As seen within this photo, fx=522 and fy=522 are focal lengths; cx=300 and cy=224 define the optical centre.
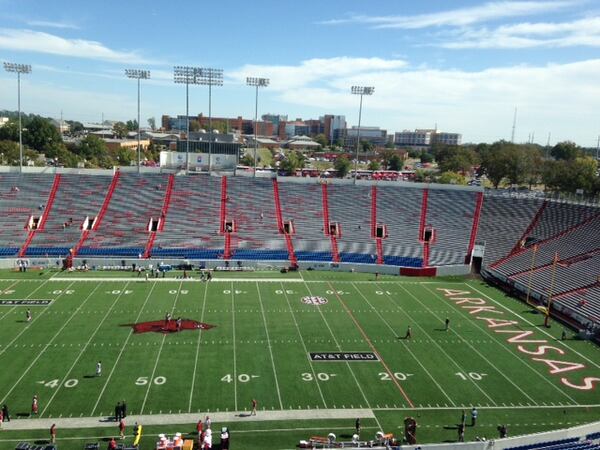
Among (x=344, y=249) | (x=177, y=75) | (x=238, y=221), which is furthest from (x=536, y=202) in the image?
(x=177, y=75)

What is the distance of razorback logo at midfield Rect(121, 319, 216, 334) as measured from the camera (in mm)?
28125

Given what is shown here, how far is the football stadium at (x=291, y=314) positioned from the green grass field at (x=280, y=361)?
12 centimetres

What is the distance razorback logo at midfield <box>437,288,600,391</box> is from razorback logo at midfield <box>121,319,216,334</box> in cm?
1675

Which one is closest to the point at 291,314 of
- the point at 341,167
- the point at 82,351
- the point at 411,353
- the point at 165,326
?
the point at 165,326

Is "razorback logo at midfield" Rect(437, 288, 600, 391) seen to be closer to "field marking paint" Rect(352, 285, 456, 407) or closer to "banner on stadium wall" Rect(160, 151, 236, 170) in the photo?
"field marking paint" Rect(352, 285, 456, 407)

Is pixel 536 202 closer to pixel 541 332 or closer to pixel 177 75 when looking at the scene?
pixel 541 332

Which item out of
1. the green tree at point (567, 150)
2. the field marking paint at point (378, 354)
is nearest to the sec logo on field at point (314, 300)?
the field marking paint at point (378, 354)

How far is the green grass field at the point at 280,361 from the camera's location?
66.8 feet

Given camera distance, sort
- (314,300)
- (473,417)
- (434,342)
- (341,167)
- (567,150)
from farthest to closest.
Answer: (567,150), (341,167), (314,300), (434,342), (473,417)

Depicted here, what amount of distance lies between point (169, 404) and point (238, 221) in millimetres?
28758

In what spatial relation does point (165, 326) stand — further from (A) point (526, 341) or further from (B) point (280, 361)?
(A) point (526, 341)

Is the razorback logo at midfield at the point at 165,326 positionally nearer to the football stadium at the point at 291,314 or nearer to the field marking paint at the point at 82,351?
the football stadium at the point at 291,314

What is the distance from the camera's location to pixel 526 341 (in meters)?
28.9

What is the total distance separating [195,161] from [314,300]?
98.7 ft
